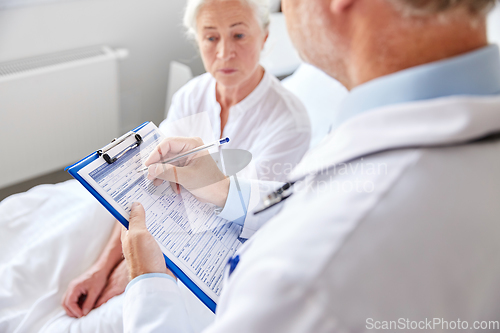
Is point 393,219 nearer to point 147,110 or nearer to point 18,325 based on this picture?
point 18,325

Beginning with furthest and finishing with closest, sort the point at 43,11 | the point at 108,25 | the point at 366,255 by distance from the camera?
the point at 108,25 < the point at 43,11 < the point at 366,255

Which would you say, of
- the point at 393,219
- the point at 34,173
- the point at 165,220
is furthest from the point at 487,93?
the point at 34,173

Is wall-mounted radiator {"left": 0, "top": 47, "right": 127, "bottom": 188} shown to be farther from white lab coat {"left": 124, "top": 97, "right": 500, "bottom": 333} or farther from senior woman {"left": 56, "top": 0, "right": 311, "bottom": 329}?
white lab coat {"left": 124, "top": 97, "right": 500, "bottom": 333}

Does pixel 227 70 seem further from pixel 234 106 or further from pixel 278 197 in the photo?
pixel 278 197

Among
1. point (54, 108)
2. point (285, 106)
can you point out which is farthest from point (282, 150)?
point (54, 108)

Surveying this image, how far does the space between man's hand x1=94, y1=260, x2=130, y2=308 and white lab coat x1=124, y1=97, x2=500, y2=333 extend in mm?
655

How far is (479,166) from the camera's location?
412 mm

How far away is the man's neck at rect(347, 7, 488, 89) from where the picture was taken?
445 millimetres

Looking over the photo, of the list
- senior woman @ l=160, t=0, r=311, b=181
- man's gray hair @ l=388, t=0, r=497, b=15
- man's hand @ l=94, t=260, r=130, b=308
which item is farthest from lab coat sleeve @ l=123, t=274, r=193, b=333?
man's gray hair @ l=388, t=0, r=497, b=15

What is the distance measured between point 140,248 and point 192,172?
0.62ft

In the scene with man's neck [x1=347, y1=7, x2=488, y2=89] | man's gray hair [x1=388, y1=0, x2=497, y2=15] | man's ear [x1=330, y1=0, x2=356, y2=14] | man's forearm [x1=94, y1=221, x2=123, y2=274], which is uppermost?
man's ear [x1=330, y1=0, x2=356, y2=14]

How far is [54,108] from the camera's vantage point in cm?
160

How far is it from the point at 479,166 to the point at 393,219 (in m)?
0.13

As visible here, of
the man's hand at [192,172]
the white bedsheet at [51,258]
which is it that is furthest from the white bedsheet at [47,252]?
the man's hand at [192,172]
